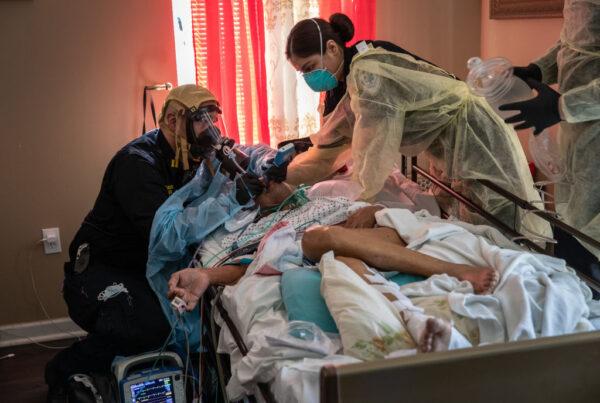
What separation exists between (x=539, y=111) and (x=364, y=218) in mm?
627

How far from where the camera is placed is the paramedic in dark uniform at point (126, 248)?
2.43m

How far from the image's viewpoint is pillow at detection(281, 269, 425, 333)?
1525mm

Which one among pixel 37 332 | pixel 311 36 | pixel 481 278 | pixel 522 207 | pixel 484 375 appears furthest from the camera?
pixel 37 332

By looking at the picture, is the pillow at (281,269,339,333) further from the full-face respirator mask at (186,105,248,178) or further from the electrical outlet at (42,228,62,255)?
the electrical outlet at (42,228,62,255)

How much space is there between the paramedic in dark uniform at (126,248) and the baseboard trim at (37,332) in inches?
29.3

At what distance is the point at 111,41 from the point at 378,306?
2280 millimetres

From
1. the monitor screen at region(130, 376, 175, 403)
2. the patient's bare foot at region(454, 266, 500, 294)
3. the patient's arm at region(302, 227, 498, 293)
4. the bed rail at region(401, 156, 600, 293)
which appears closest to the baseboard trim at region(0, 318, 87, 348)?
the monitor screen at region(130, 376, 175, 403)

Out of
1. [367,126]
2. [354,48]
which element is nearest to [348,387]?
[367,126]

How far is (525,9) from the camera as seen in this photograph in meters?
3.15

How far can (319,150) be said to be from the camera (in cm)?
265

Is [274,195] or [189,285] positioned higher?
[274,195]

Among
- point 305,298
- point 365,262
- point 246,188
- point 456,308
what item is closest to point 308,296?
point 305,298

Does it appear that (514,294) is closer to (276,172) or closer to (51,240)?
(276,172)

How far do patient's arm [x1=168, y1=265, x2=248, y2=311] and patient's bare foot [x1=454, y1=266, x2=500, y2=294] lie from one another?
2.48ft
